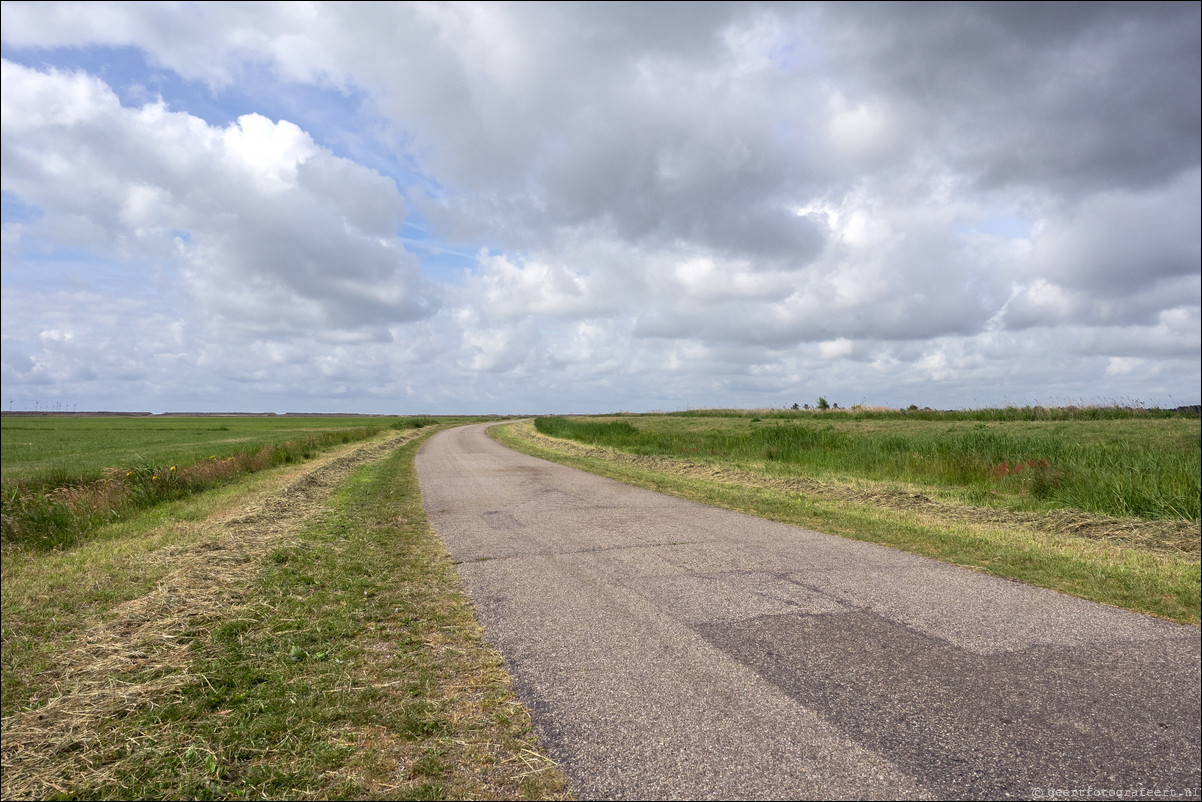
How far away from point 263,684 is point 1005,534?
33.3 ft

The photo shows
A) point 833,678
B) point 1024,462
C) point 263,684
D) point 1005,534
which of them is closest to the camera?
point 833,678

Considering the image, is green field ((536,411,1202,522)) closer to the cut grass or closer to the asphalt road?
the cut grass

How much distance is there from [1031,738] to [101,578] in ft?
35.2

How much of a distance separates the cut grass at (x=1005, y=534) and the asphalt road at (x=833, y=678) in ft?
2.63

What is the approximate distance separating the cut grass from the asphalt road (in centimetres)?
80

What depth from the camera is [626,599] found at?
6430 mm

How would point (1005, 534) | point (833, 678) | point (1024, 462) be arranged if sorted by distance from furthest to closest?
point (1024, 462)
point (1005, 534)
point (833, 678)

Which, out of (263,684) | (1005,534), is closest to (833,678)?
(263,684)

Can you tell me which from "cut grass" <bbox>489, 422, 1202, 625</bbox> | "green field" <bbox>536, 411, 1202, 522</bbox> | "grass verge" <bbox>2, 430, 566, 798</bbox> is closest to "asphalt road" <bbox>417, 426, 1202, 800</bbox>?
"grass verge" <bbox>2, 430, 566, 798</bbox>

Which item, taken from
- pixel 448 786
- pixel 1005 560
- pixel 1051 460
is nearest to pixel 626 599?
pixel 448 786

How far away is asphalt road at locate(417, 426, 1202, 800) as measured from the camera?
3369 millimetres

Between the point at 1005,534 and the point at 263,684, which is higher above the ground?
the point at 1005,534

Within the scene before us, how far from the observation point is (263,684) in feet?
15.5

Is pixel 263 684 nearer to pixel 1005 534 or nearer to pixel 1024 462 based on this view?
pixel 1005 534
